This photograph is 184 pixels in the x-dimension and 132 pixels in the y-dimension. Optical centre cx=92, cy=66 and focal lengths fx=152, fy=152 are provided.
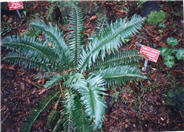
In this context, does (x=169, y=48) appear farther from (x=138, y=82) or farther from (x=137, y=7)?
(x=137, y=7)

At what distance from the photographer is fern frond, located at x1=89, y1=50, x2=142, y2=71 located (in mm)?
2422

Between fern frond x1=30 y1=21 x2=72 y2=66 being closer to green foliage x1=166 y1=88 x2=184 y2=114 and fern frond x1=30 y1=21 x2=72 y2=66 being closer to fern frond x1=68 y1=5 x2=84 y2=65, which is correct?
fern frond x1=68 y1=5 x2=84 y2=65

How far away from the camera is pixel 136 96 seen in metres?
2.65

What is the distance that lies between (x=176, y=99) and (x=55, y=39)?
2136 mm

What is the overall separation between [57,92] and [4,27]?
6.89 ft

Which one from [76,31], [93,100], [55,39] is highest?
[76,31]

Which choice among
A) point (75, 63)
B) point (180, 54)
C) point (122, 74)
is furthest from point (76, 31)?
point (180, 54)

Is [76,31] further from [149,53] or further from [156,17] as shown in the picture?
[156,17]

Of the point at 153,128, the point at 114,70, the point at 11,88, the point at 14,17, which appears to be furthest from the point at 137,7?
the point at 11,88

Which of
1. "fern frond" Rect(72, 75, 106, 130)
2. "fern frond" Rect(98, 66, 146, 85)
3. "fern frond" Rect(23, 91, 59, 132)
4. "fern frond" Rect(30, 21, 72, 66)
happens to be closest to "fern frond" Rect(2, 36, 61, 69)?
"fern frond" Rect(30, 21, 72, 66)

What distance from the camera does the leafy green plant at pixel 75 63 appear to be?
6.97 ft

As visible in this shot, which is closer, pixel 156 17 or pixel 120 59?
pixel 120 59

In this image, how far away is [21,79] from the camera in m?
2.94

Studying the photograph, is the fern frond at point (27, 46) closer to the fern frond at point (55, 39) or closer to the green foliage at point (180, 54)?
the fern frond at point (55, 39)
